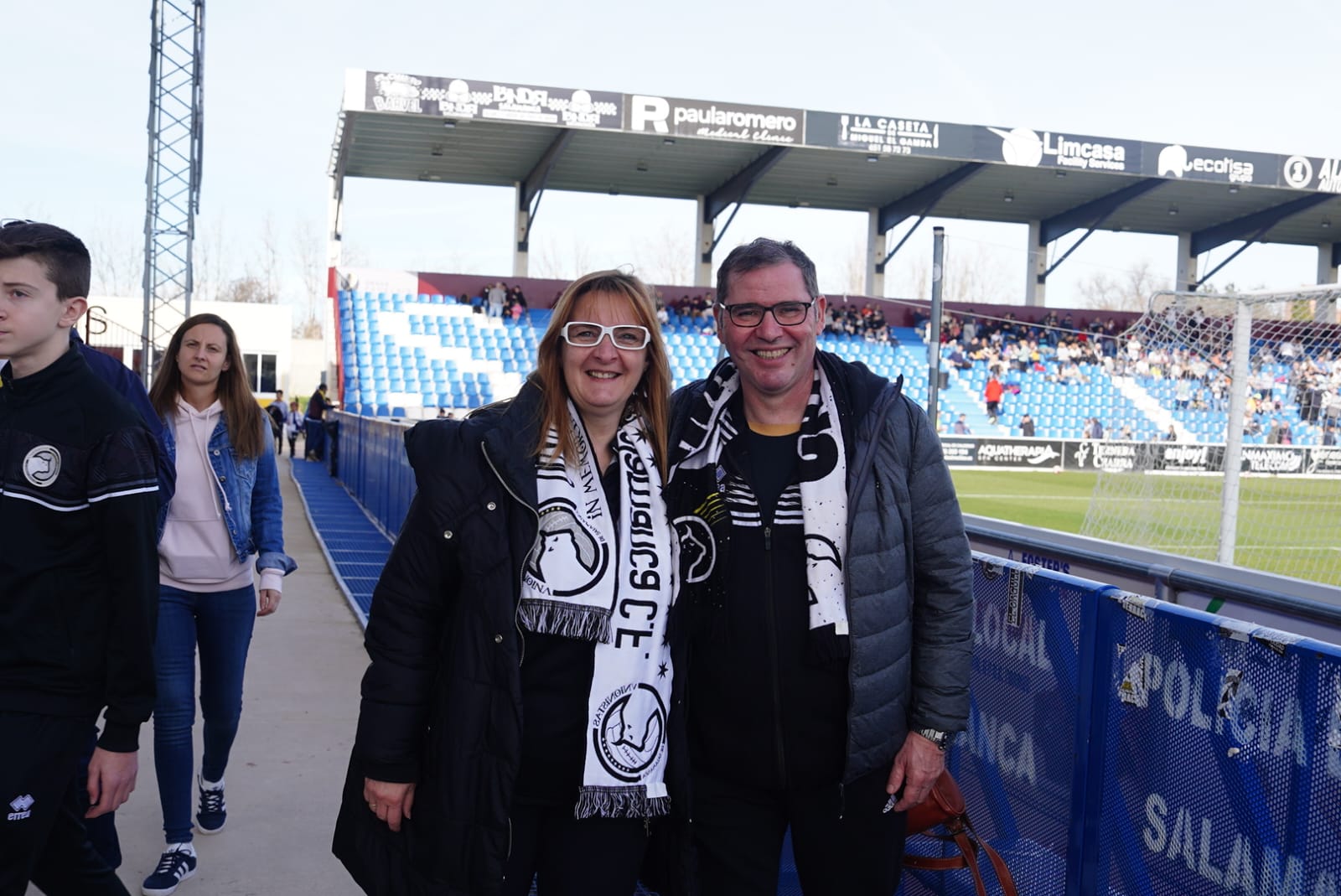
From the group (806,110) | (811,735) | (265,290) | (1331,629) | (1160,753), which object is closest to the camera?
(811,735)

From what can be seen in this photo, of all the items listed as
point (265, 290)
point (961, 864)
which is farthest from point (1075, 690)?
point (265, 290)

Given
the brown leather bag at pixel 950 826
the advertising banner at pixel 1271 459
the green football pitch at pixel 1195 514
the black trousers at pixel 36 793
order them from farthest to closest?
the advertising banner at pixel 1271 459 → the green football pitch at pixel 1195 514 → the brown leather bag at pixel 950 826 → the black trousers at pixel 36 793

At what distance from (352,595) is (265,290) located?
6869 cm

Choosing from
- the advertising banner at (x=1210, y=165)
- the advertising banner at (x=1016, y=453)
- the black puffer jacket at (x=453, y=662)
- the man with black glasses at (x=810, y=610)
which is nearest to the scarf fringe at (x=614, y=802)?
the black puffer jacket at (x=453, y=662)

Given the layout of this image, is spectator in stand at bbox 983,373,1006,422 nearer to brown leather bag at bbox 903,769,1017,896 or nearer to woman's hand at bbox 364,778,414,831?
brown leather bag at bbox 903,769,1017,896

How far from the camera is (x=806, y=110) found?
28.6 m

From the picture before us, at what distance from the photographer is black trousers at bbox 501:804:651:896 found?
2297 mm

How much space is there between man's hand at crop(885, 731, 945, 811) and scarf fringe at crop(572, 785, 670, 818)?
0.57m

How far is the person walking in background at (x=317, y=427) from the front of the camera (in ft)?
80.2

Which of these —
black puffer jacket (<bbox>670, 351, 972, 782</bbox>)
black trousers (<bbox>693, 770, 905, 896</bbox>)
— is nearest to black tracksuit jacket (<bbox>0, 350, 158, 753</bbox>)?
black puffer jacket (<bbox>670, 351, 972, 782</bbox>)

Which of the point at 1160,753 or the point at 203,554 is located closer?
the point at 1160,753

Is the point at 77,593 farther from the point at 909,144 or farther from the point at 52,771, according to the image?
the point at 909,144

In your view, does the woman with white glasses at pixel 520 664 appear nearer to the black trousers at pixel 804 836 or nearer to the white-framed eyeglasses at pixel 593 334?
the white-framed eyeglasses at pixel 593 334

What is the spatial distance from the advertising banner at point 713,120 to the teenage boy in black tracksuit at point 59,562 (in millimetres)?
26149
